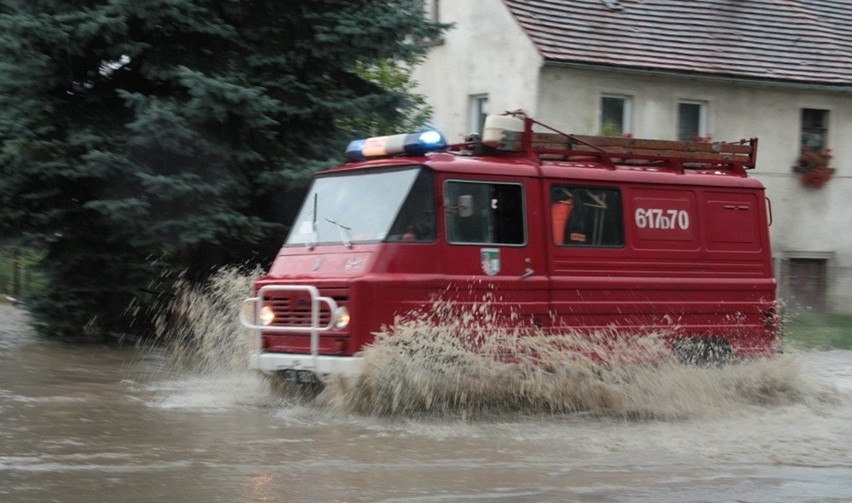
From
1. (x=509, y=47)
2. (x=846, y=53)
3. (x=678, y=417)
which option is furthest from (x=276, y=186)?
(x=846, y=53)

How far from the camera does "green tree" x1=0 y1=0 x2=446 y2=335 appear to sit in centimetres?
1484

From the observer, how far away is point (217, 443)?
350 inches

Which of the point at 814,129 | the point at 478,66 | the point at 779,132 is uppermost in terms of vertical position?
the point at 478,66

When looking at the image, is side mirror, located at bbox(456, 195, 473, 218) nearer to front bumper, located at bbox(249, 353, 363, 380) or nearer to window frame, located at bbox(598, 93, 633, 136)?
front bumper, located at bbox(249, 353, 363, 380)

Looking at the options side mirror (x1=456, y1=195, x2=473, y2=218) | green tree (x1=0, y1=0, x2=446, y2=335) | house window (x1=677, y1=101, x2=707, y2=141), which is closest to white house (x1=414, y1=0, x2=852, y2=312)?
house window (x1=677, y1=101, x2=707, y2=141)

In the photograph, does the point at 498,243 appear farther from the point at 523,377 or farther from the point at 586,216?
the point at 523,377

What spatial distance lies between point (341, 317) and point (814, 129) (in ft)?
59.3

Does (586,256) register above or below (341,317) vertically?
above

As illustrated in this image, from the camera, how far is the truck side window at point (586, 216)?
11328 millimetres

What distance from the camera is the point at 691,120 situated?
81.7ft

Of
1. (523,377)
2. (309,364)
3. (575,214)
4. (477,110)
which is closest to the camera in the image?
(309,364)

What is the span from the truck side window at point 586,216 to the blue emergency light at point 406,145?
1191 millimetres

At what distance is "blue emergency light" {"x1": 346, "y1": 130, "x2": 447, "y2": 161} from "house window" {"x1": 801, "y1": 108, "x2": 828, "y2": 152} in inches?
646

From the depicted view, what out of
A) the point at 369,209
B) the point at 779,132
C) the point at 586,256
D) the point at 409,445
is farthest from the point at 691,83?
the point at 409,445
